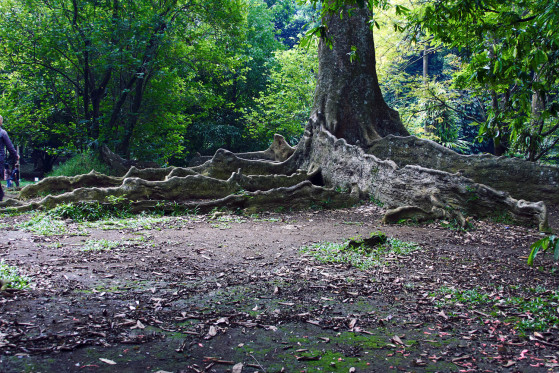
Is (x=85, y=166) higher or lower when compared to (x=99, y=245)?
higher

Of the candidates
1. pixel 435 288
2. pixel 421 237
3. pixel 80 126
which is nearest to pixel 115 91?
pixel 80 126

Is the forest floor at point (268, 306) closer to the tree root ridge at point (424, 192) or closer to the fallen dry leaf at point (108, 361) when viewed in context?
the fallen dry leaf at point (108, 361)

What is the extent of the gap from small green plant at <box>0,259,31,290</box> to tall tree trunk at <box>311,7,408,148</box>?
30.0ft

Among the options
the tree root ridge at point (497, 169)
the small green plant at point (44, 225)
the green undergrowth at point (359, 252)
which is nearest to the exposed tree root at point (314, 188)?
the small green plant at point (44, 225)

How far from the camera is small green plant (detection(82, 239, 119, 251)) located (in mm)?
5786

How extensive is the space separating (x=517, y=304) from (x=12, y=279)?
484cm

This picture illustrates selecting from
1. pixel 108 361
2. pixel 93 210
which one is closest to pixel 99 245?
pixel 93 210

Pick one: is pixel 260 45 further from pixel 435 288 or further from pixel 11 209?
pixel 435 288

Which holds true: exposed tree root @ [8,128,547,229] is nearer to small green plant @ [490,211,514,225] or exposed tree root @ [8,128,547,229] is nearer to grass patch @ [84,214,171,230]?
small green plant @ [490,211,514,225]

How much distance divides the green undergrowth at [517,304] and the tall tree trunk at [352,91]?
26.8ft

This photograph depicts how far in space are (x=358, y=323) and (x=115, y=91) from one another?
14003 mm

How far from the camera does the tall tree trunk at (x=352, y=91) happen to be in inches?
484

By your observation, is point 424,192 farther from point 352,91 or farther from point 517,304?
point 517,304

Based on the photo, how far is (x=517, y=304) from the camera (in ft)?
13.2
